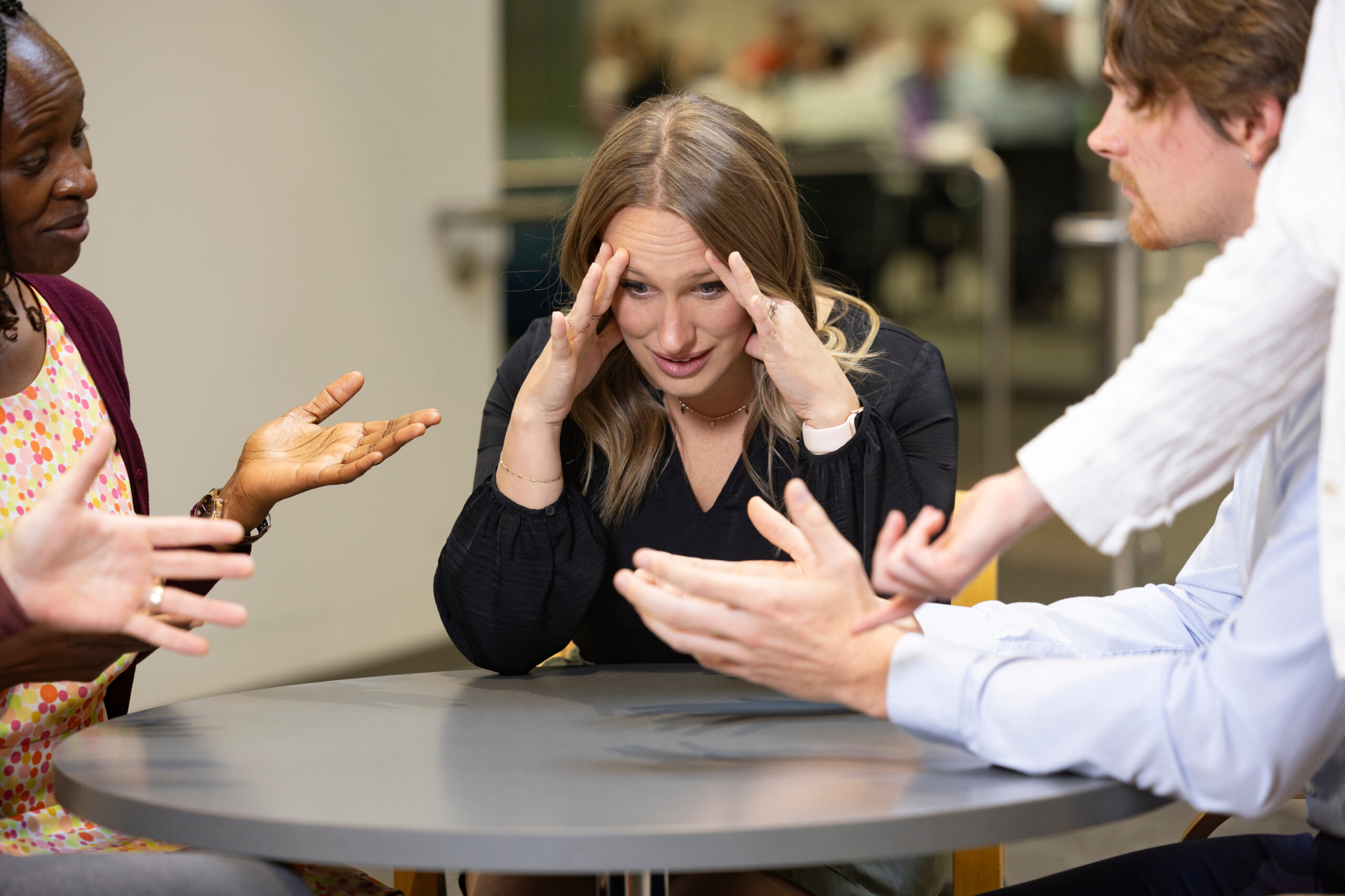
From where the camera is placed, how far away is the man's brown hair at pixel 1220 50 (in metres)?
1.04

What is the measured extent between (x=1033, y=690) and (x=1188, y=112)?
516 mm

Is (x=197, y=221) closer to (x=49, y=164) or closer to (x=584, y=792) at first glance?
(x=49, y=164)

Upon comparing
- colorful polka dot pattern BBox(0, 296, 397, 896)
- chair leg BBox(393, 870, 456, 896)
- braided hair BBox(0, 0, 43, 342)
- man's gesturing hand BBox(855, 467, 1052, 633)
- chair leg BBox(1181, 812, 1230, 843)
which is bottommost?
chair leg BBox(393, 870, 456, 896)

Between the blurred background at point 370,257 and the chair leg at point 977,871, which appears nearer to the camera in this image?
the chair leg at point 977,871

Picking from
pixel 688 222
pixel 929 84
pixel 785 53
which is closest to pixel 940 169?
pixel 688 222

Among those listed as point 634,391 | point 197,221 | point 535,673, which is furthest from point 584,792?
point 197,221

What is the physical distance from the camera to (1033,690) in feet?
3.44

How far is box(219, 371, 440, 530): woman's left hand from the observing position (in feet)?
4.99

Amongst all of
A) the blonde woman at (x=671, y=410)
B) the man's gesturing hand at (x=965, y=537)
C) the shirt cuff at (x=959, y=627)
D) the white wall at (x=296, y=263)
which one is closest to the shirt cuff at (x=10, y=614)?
the blonde woman at (x=671, y=410)

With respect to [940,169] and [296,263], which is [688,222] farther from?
[940,169]

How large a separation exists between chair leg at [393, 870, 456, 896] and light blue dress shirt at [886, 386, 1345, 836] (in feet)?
2.31

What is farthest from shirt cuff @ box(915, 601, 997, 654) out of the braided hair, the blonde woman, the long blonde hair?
the braided hair

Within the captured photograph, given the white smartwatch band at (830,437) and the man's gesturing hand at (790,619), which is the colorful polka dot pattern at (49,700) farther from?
the white smartwatch band at (830,437)

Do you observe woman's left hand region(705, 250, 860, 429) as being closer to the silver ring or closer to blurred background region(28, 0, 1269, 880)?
blurred background region(28, 0, 1269, 880)
